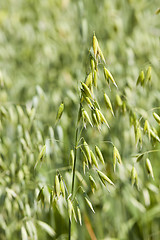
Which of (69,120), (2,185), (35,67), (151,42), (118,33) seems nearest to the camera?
(2,185)

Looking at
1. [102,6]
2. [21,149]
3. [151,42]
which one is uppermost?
[102,6]

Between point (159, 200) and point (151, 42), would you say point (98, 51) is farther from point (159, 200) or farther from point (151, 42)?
point (151, 42)

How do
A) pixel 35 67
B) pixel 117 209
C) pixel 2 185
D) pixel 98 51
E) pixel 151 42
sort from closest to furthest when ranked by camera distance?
pixel 98 51, pixel 2 185, pixel 117 209, pixel 151 42, pixel 35 67

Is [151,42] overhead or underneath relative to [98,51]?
overhead

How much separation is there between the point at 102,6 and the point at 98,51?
1.19m

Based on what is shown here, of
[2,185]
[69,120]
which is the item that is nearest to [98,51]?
[2,185]

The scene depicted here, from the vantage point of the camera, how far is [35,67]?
215 centimetres

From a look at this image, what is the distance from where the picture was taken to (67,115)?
163cm

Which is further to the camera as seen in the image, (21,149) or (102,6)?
(102,6)

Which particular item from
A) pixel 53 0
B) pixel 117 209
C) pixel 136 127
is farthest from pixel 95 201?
pixel 53 0

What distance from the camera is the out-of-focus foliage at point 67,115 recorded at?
1153 mm

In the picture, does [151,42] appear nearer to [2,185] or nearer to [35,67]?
[35,67]

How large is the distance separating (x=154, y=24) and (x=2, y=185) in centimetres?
163

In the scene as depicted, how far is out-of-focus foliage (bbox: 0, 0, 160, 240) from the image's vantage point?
1.15 meters
